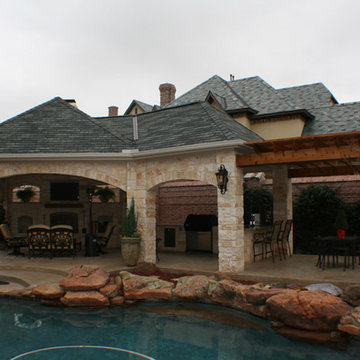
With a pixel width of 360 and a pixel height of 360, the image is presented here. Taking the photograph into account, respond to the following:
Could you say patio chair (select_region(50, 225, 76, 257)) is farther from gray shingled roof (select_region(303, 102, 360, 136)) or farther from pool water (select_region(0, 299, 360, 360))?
gray shingled roof (select_region(303, 102, 360, 136))

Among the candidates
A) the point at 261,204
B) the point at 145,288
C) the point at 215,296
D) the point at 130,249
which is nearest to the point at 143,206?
the point at 130,249

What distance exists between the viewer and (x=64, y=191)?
50.5 feet

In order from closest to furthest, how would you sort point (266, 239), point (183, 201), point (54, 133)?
1. point (266, 239)
2. point (54, 133)
3. point (183, 201)

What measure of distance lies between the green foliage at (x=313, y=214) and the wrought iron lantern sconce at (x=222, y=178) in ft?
21.9

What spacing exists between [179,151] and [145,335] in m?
4.61

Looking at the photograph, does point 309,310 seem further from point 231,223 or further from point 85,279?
point 85,279

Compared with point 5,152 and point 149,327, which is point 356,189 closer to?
point 149,327

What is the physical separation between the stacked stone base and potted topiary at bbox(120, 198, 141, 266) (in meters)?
1.43

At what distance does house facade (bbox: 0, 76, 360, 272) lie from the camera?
348 inches

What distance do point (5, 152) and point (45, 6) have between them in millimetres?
4165

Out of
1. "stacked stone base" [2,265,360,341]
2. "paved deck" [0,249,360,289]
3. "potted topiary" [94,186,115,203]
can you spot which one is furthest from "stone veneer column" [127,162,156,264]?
"potted topiary" [94,186,115,203]

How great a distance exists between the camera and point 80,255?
1237 centimetres

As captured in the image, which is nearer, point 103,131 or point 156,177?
point 156,177

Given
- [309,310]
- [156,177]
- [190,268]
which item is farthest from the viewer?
[156,177]
